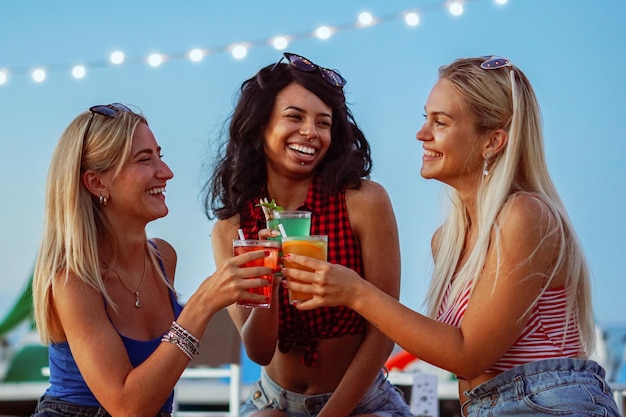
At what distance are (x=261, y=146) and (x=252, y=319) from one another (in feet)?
1.93

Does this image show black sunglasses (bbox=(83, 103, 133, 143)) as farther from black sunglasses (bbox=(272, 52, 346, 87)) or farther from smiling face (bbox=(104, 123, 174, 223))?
black sunglasses (bbox=(272, 52, 346, 87))

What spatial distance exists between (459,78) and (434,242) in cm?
57

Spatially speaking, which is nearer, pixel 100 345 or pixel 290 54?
pixel 100 345

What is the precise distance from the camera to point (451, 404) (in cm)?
601

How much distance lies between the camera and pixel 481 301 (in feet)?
7.04

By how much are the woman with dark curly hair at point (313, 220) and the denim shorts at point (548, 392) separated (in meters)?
0.54

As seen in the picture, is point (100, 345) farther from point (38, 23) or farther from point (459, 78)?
point (38, 23)

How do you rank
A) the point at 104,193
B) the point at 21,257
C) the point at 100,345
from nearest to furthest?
the point at 100,345 → the point at 104,193 → the point at 21,257

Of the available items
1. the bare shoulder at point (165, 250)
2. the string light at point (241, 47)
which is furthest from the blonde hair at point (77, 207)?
the string light at point (241, 47)

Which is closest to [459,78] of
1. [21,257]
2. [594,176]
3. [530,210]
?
[530,210]

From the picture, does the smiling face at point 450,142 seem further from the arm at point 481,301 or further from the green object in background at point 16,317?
the green object in background at point 16,317

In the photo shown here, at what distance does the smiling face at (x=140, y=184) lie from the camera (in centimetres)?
256

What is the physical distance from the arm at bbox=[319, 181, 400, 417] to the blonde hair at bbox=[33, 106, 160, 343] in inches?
29.0

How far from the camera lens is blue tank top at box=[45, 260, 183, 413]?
7.81 ft
